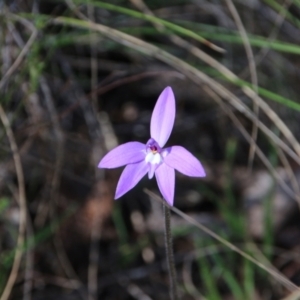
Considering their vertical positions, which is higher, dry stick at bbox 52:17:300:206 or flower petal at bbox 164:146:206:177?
dry stick at bbox 52:17:300:206

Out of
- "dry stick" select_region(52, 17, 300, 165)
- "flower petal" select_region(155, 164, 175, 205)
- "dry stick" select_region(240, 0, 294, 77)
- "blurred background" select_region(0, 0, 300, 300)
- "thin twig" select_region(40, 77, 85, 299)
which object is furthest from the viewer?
"dry stick" select_region(240, 0, 294, 77)

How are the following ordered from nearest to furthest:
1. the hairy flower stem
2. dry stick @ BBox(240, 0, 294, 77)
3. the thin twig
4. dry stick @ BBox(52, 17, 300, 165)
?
the hairy flower stem, dry stick @ BBox(52, 17, 300, 165), the thin twig, dry stick @ BBox(240, 0, 294, 77)

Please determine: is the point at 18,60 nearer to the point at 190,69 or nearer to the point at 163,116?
the point at 190,69

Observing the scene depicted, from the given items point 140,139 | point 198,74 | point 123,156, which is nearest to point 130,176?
point 123,156

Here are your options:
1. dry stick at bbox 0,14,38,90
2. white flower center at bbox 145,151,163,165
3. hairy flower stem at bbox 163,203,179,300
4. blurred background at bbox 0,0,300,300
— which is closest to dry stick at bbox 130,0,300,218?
blurred background at bbox 0,0,300,300

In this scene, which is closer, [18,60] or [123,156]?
[123,156]

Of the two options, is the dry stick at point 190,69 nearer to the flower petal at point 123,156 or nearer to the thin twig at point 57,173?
the thin twig at point 57,173

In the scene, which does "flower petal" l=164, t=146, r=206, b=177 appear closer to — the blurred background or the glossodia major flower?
the glossodia major flower

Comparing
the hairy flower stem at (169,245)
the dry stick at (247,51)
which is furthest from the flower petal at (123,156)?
the dry stick at (247,51)
